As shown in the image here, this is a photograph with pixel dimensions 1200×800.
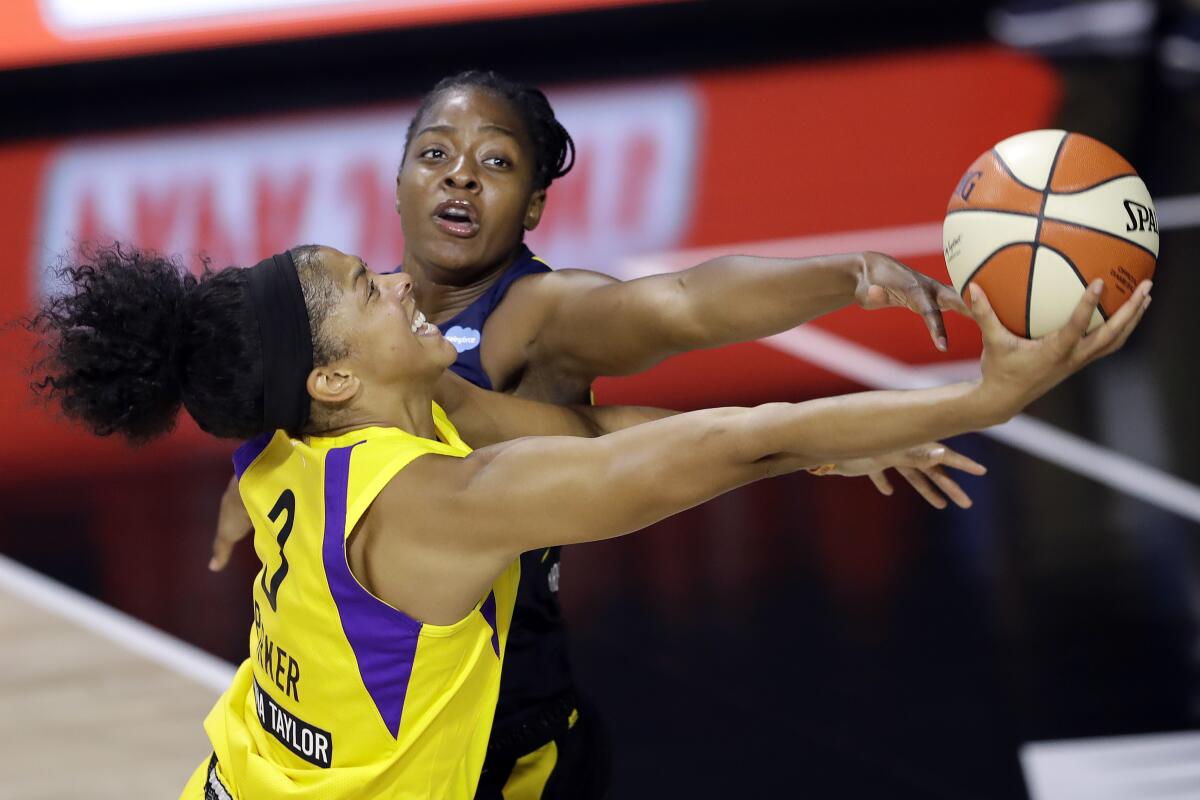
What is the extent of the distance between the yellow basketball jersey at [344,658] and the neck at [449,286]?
0.74 meters

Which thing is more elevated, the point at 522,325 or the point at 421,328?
the point at 421,328

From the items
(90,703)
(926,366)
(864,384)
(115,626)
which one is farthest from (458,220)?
(926,366)

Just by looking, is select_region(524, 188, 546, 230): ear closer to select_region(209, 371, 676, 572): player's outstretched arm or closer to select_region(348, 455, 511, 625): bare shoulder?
select_region(209, 371, 676, 572): player's outstretched arm

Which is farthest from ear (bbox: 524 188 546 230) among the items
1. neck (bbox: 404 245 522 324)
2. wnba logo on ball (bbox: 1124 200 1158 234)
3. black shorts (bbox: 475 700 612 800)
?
wnba logo on ball (bbox: 1124 200 1158 234)

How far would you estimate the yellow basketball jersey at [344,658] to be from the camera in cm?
247

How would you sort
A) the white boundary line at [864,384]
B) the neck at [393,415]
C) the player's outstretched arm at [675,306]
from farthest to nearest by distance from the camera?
the white boundary line at [864,384]
the player's outstretched arm at [675,306]
the neck at [393,415]

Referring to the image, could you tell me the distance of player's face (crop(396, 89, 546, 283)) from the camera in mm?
3305

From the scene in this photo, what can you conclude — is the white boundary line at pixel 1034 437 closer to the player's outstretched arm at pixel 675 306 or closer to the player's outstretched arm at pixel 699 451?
the player's outstretched arm at pixel 675 306

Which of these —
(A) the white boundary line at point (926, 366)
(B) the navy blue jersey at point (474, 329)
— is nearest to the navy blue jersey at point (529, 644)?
(B) the navy blue jersey at point (474, 329)

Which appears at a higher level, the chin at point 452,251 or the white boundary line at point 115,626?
the chin at point 452,251

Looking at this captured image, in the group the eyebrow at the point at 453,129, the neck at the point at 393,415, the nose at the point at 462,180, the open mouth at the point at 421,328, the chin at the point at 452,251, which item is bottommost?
the neck at the point at 393,415

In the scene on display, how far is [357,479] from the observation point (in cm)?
245

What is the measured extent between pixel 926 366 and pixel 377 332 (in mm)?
4117

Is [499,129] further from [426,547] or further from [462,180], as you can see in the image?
[426,547]
